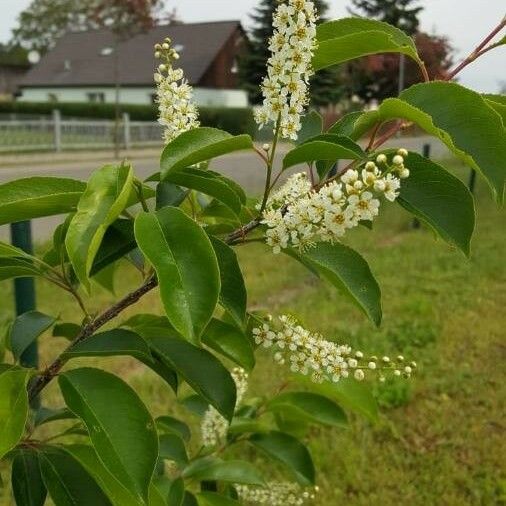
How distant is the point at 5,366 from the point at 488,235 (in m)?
6.66

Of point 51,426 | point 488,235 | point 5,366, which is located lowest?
point 488,235

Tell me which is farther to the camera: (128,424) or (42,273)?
(42,273)

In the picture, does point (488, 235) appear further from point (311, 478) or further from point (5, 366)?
point (5, 366)

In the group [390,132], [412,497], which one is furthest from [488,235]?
[390,132]

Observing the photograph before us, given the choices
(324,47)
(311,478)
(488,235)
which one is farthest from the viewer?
(488,235)

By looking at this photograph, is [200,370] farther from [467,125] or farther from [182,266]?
[467,125]

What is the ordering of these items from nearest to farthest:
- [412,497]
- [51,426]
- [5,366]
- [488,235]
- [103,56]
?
1. [5,366]
2. [412,497]
3. [51,426]
4. [488,235]
5. [103,56]

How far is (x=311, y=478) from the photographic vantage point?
163 centimetres

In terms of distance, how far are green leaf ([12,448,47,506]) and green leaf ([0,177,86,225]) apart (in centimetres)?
42

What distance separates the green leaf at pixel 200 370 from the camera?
981 millimetres

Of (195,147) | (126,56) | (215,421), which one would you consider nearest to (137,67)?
(126,56)

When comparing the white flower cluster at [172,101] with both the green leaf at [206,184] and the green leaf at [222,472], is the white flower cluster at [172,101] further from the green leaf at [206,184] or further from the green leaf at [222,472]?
the green leaf at [222,472]

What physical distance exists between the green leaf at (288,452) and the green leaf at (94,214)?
3.14 ft

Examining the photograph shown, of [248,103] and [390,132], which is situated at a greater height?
[390,132]
